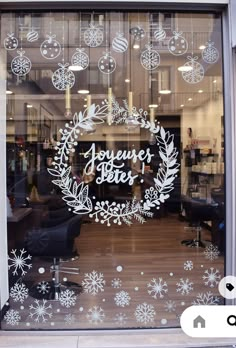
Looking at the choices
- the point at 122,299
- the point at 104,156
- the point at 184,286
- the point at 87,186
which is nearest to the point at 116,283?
the point at 122,299

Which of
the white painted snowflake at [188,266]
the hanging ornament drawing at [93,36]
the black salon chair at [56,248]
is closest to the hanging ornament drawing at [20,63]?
the hanging ornament drawing at [93,36]

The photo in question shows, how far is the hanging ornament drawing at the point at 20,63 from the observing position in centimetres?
333

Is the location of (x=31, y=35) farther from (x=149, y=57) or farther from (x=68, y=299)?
(x=68, y=299)

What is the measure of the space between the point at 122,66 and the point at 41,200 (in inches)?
54.4

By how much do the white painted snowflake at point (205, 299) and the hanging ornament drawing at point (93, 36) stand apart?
2.20m

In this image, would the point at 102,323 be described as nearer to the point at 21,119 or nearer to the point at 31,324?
the point at 31,324

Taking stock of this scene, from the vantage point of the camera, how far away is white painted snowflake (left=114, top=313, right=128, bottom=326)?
3.30 metres

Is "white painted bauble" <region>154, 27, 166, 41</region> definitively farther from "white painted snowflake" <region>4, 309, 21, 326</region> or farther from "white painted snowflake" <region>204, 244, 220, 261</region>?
"white painted snowflake" <region>4, 309, 21, 326</region>

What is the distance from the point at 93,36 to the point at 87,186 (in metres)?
1.22

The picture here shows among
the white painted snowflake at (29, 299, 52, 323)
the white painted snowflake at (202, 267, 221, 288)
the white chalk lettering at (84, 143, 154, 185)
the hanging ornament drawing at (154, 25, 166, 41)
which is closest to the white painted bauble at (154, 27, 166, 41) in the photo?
the hanging ornament drawing at (154, 25, 166, 41)

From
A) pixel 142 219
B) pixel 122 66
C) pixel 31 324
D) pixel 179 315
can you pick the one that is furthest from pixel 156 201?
pixel 31 324

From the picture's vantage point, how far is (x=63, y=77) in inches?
133

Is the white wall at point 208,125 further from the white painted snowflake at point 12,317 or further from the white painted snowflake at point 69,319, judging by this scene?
the white painted snowflake at point 12,317

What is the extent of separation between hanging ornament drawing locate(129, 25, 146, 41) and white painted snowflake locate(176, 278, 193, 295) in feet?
6.62
